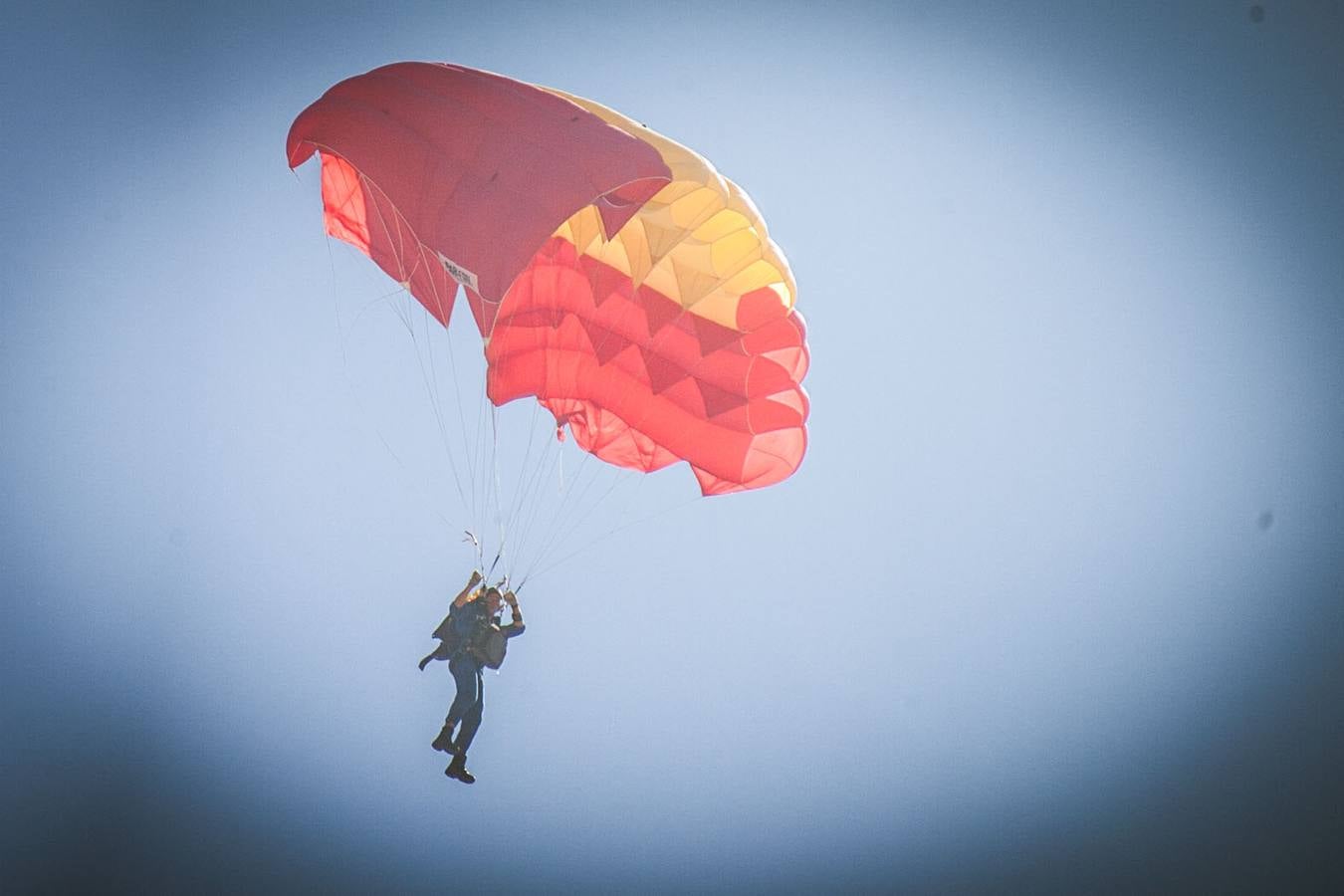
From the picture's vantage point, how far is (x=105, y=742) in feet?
58.5

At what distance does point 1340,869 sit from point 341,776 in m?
16.0

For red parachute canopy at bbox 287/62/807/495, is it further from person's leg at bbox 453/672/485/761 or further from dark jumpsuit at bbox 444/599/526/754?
person's leg at bbox 453/672/485/761

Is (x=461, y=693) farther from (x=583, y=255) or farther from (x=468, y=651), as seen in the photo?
(x=583, y=255)

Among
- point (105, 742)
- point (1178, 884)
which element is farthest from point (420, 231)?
point (1178, 884)

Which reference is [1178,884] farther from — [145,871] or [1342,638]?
[145,871]

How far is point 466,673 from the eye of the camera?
7.88m

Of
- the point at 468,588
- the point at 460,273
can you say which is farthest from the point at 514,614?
the point at 460,273

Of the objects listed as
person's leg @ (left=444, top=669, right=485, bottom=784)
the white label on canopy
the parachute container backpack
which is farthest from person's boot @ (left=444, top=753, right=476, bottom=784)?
the white label on canopy

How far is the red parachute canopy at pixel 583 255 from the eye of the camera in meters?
7.11

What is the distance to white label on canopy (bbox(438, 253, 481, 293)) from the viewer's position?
7020mm

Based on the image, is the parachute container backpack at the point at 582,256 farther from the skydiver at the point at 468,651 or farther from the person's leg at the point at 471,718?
the person's leg at the point at 471,718

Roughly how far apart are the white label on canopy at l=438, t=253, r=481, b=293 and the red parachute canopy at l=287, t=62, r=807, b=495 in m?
0.01

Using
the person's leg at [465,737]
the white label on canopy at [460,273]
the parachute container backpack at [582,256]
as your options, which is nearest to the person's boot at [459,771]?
the person's leg at [465,737]

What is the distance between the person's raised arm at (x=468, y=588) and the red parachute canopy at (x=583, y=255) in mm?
1275
